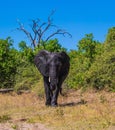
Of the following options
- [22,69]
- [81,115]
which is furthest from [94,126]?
[22,69]

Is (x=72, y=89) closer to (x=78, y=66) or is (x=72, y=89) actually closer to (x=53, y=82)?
(x=78, y=66)

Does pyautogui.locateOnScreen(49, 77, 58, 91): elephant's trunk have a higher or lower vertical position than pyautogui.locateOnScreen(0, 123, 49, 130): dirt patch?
higher

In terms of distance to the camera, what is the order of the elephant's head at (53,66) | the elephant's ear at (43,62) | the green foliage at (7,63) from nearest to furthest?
the elephant's head at (53,66) → the elephant's ear at (43,62) → the green foliage at (7,63)

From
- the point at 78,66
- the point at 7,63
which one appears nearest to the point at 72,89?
the point at 78,66

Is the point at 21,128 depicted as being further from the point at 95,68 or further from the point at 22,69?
the point at 22,69

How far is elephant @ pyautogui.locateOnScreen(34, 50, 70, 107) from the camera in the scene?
17.5m

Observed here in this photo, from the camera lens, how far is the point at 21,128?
39.1 feet

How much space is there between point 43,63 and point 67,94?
5766 millimetres

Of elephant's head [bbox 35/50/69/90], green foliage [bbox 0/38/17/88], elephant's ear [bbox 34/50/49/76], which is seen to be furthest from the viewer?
green foliage [bbox 0/38/17/88]

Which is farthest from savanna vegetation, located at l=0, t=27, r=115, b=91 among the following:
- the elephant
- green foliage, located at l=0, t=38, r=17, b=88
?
the elephant

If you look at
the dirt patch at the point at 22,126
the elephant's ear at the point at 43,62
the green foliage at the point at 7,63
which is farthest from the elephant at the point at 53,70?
the green foliage at the point at 7,63

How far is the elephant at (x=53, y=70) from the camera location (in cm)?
1748

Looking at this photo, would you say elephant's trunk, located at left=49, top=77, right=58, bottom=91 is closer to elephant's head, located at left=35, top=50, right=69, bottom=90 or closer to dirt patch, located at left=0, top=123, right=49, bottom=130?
elephant's head, located at left=35, top=50, right=69, bottom=90

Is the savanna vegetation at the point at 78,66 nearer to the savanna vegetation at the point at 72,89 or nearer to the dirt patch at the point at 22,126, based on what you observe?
the savanna vegetation at the point at 72,89
